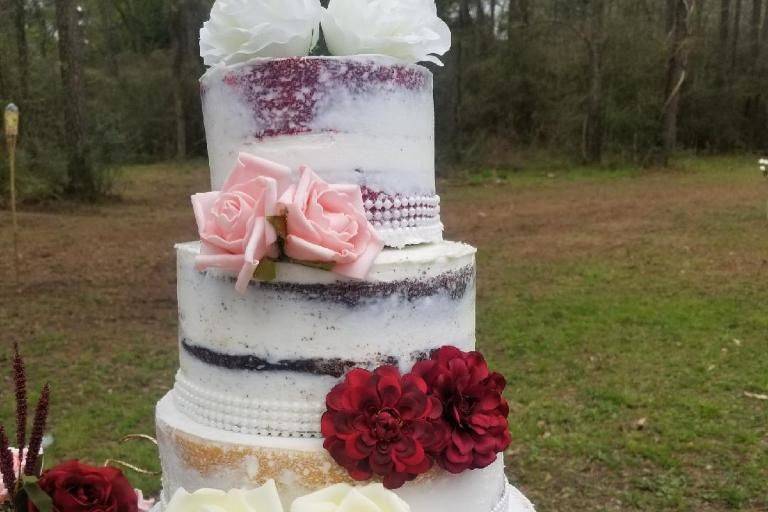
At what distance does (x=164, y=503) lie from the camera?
6.18 ft

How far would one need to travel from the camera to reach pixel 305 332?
1.61 metres

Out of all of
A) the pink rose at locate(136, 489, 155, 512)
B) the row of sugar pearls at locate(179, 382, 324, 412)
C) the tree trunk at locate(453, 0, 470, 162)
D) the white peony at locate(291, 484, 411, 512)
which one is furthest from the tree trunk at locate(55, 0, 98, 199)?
the white peony at locate(291, 484, 411, 512)

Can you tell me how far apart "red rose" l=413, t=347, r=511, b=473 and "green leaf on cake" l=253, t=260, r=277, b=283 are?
0.36 m

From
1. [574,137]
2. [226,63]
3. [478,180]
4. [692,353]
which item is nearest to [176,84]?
[478,180]

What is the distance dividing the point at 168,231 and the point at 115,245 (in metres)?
1.20

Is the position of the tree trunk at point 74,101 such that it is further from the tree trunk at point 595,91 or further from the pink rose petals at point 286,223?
the pink rose petals at point 286,223

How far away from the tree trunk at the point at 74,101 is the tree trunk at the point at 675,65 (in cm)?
1245

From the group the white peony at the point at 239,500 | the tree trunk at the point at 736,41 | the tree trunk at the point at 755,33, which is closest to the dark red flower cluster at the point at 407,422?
the white peony at the point at 239,500

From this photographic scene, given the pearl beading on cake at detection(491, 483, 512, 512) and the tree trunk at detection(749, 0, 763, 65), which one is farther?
the tree trunk at detection(749, 0, 763, 65)

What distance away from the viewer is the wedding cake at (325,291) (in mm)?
1507

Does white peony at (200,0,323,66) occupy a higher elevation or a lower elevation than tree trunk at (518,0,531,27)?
lower

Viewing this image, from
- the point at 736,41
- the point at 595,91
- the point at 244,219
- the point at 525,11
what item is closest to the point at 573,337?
the point at 244,219

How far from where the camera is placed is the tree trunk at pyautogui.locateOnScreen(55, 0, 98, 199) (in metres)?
11.9

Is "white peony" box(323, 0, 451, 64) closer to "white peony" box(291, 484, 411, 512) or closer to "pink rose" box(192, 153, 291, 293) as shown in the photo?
"pink rose" box(192, 153, 291, 293)
